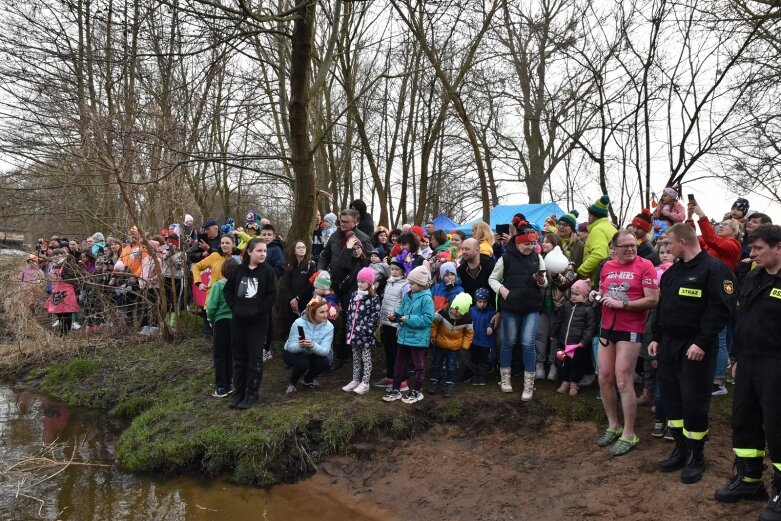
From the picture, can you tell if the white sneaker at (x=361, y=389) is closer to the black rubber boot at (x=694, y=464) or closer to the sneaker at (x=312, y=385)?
the sneaker at (x=312, y=385)

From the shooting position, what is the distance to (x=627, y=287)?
5.27 m

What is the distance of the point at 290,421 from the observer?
615cm

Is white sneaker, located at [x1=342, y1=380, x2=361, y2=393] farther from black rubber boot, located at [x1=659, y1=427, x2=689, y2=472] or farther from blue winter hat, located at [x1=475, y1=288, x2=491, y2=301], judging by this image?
black rubber boot, located at [x1=659, y1=427, x2=689, y2=472]

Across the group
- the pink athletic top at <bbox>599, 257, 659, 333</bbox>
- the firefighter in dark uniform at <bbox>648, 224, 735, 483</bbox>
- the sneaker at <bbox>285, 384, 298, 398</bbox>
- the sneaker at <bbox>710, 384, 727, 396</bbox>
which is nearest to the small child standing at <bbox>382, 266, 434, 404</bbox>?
the sneaker at <bbox>285, 384, 298, 398</bbox>

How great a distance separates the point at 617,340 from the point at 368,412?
2859mm

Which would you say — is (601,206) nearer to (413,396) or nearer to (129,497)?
(413,396)

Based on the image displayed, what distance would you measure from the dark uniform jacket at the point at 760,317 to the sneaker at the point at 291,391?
16.1ft

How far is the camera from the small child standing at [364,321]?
692cm

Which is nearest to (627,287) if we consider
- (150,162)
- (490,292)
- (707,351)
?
(707,351)

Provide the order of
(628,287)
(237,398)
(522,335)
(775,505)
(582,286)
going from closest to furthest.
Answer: (775,505), (628,287), (582,286), (522,335), (237,398)

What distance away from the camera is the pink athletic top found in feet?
16.8

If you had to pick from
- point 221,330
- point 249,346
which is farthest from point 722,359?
point 221,330

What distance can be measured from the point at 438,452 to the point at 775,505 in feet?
10.1

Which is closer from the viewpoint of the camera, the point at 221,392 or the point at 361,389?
the point at 361,389
